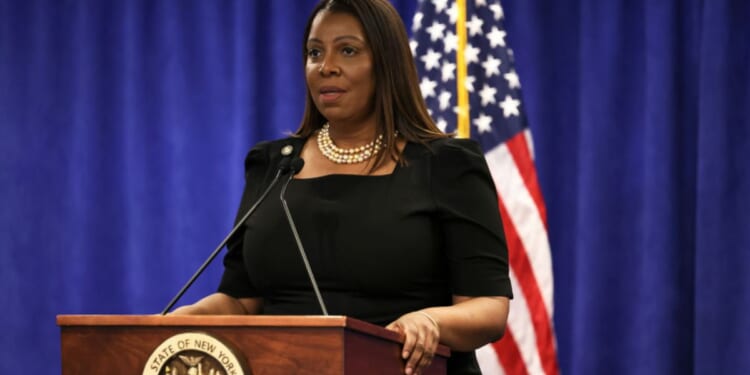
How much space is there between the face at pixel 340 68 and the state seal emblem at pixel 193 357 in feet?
2.28

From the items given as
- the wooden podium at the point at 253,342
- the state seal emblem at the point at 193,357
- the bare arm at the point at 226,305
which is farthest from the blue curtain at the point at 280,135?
the state seal emblem at the point at 193,357

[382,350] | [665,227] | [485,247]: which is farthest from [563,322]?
[382,350]

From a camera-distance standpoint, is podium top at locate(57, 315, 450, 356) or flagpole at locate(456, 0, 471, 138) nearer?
podium top at locate(57, 315, 450, 356)

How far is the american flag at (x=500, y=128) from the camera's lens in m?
3.46

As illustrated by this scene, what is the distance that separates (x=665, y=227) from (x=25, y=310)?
2753mm

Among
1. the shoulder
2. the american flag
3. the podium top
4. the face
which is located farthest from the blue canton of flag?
the podium top

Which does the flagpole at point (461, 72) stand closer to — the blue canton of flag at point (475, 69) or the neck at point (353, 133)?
the blue canton of flag at point (475, 69)

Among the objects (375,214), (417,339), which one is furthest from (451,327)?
(375,214)

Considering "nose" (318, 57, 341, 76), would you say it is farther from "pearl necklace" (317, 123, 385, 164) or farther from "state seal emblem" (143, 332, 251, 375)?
"state seal emblem" (143, 332, 251, 375)

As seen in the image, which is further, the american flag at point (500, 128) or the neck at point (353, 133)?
the american flag at point (500, 128)

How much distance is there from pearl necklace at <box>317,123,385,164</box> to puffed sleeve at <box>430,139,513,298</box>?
13cm

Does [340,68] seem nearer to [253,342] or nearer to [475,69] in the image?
[253,342]

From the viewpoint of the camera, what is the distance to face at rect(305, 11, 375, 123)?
196 cm

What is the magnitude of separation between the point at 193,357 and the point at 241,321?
0.09m
